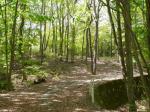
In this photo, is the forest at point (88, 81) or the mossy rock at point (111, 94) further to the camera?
the mossy rock at point (111, 94)

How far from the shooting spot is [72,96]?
15.7 metres

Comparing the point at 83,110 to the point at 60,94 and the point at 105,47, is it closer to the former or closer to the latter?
the point at 60,94

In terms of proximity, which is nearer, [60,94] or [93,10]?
[60,94]

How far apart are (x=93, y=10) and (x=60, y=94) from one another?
13330mm

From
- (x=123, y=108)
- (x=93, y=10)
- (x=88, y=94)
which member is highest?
(x=93, y=10)

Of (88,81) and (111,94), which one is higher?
(88,81)

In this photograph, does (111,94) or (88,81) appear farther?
(88,81)

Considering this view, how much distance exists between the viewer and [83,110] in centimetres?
1315

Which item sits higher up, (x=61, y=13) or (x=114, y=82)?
(x=61, y=13)

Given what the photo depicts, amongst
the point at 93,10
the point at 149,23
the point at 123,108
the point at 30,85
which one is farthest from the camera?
the point at 93,10

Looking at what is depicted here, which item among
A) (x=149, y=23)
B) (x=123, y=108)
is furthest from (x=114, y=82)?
(x=149, y=23)

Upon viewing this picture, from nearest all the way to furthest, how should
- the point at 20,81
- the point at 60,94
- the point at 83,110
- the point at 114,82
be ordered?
the point at 83,110
the point at 60,94
the point at 114,82
the point at 20,81

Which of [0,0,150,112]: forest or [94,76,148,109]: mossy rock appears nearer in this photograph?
[0,0,150,112]: forest

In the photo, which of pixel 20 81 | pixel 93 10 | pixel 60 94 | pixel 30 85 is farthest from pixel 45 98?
pixel 93 10
